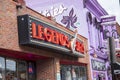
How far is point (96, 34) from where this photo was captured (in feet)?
101

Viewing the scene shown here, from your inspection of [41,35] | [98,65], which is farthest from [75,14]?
[41,35]

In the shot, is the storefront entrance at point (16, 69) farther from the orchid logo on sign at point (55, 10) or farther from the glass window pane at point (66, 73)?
the orchid logo on sign at point (55, 10)

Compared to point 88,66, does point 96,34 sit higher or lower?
higher

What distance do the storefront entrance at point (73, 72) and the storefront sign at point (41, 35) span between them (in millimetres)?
2174

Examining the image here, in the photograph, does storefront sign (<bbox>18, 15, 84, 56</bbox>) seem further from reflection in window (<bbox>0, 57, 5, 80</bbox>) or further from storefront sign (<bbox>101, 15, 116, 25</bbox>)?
storefront sign (<bbox>101, 15, 116, 25</bbox>)

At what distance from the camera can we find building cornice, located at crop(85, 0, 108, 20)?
27681 mm

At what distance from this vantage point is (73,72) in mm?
21234

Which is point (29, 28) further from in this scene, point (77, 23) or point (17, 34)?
point (77, 23)

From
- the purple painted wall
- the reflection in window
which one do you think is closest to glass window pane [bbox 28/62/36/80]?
the reflection in window

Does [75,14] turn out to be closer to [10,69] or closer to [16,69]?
[16,69]

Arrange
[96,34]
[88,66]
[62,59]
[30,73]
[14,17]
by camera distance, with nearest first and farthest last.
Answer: [14,17] < [30,73] < [62,59] < [88,66] < [96,34]

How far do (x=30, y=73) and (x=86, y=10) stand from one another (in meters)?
11.7

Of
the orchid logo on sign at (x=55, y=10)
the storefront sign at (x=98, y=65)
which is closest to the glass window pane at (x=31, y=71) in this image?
the orchid logo on sign at (x=55, y=10)

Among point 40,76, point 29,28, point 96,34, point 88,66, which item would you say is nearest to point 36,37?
point 29,28
